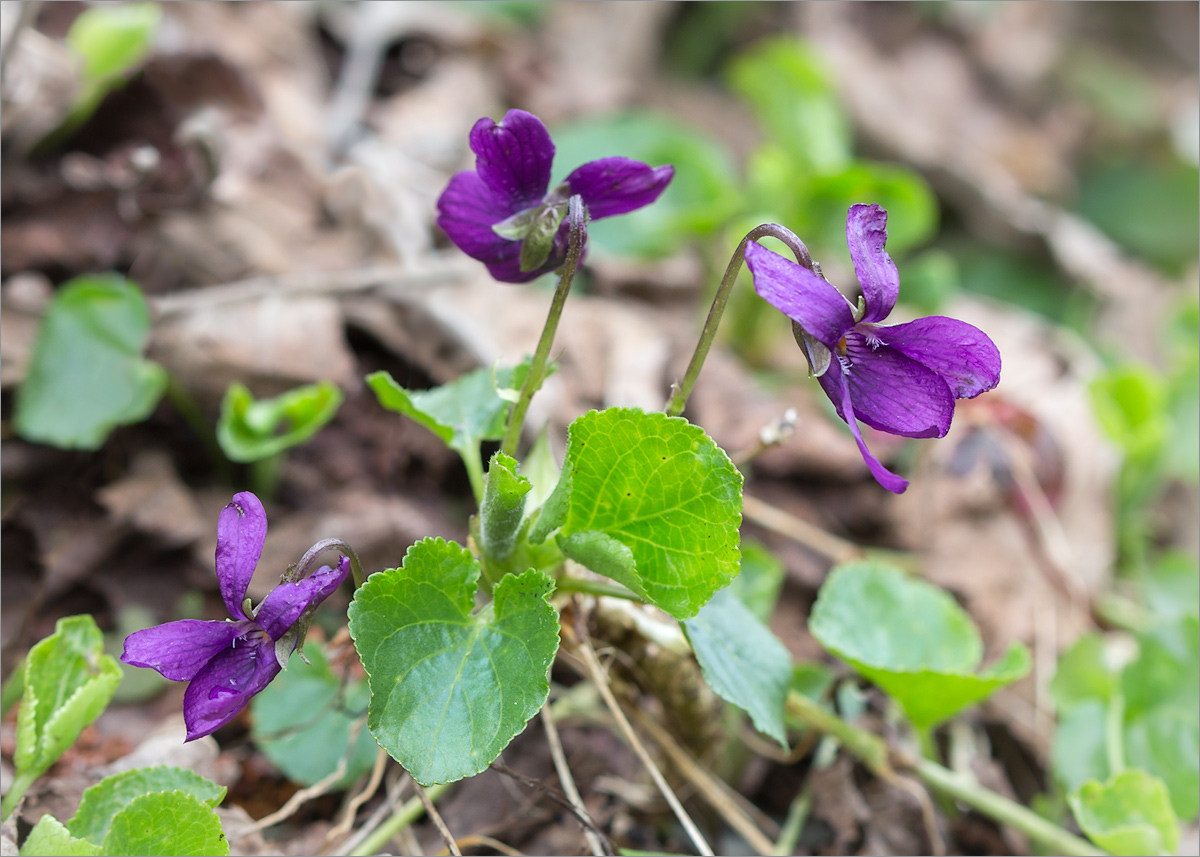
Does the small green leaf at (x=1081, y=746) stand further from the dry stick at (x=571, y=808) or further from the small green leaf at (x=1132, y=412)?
the small green leaf at (x=1132, y=412)

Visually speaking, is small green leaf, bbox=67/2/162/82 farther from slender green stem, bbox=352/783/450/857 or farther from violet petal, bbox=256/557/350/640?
slender green stem, bbox=352/783/450/857

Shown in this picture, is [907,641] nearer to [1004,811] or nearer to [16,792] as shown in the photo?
[1004,811]

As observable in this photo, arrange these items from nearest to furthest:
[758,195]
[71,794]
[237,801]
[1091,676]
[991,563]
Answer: [71,794], [237,801], [1091,676], [991,563], [758,195]

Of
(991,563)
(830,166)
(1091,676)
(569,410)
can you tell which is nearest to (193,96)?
(569,410)

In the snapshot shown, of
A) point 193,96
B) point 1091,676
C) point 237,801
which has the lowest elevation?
point 237,801

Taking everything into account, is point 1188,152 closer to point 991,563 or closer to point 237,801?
point 991,563

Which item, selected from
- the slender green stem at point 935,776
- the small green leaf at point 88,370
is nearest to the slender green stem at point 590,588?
the slender green stem at point 935,776

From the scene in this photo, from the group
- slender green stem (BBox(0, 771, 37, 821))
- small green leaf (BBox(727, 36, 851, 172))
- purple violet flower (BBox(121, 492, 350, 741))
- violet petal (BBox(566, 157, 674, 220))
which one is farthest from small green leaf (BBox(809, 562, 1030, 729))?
small green leaf (BBox(727, 36, 851, 172))
